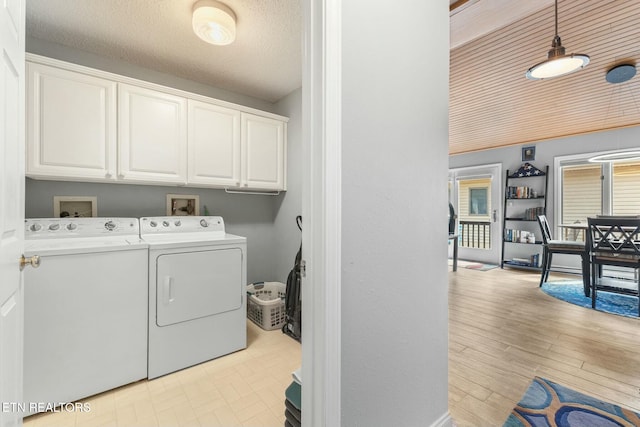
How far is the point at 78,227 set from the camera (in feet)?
6.46

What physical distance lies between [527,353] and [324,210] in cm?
226

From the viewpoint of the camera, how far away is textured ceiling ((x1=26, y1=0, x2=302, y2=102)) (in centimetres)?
178

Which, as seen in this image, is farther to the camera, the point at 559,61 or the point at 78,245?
the point at 559,61

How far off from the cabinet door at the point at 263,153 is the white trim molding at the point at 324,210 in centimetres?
199

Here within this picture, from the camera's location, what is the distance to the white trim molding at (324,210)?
90cm

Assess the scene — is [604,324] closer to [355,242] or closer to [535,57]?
[535,57]

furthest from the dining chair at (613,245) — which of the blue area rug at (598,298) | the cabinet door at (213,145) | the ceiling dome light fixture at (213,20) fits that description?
the ceiling dome light fixture at (213,20)

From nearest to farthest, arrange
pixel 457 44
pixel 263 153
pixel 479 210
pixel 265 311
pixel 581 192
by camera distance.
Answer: pixel 457 44, pixel 265 311, pixel 263 153, pixel 581 192, pixel 479 210

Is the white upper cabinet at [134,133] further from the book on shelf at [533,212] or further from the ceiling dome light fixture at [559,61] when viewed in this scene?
the book on shelf at [533,212]

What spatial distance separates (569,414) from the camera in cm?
149

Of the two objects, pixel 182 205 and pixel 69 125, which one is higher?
pixel 69 125

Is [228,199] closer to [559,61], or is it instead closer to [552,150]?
[559,61]

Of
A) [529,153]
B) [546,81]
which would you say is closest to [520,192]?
[529,153]

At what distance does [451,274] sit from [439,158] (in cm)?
394
